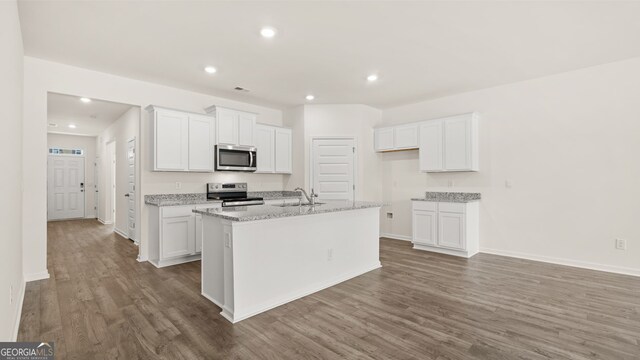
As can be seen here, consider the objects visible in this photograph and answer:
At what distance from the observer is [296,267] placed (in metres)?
3.18

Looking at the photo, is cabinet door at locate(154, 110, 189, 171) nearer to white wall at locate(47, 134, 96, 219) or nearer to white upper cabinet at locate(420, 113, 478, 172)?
white upper cabinet at locate(420, 113, 478, 172)

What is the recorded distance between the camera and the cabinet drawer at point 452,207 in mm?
4832

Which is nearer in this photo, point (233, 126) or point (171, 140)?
point (171, 140)

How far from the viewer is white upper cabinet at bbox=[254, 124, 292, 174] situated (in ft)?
19.2

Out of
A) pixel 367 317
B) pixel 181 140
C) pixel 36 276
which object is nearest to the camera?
pixel 367 317

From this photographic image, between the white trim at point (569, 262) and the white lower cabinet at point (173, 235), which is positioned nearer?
the white trim at point (569, 262)

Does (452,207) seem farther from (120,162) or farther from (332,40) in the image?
(120,162)

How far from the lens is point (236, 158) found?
5.38 m

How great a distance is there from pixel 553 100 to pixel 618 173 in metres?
1.27

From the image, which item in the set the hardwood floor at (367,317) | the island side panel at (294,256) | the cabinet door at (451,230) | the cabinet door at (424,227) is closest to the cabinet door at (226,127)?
the hardwood floor at (367,317)

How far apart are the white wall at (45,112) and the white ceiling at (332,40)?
217 millimetres

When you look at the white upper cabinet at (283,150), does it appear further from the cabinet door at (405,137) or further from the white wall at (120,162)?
the white wall at (120,162)

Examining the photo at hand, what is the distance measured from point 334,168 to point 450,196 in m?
2.20

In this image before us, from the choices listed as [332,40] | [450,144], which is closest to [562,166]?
[450,144]
